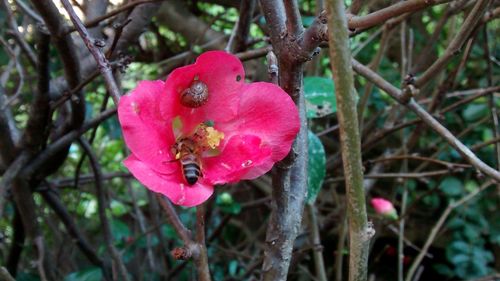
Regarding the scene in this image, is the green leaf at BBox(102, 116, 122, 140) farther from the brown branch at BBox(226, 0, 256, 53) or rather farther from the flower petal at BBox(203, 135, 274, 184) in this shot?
the flower petal at BBox(203, 135, 274, 184)

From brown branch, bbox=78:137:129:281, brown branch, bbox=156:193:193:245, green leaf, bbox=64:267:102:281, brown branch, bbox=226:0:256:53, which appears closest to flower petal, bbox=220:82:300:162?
brown branch, bbox=156:193:193:245

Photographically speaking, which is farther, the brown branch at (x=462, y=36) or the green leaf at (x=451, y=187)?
the green leaf at (x=451, y=187)

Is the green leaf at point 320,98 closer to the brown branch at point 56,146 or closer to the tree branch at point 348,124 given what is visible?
the brown branch at point 56,146

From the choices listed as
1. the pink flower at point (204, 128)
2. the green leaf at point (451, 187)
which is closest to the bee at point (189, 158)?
the pink flower at point (204, 128)

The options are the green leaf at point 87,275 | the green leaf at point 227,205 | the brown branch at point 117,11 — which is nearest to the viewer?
the brown branch at point 117,11

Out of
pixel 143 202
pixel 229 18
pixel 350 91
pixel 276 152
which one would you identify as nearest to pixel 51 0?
pixel 276 152

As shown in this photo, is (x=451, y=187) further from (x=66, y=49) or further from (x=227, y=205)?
(x=66, y=49)

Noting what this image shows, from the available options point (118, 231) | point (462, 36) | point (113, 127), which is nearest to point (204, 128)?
point (462, 36)
